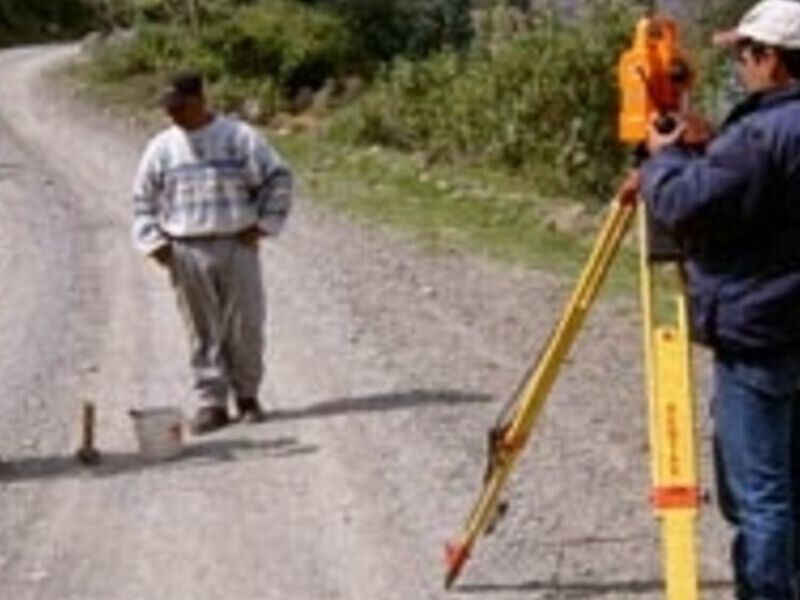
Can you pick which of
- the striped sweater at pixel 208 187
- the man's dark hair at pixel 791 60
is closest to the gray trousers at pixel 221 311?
the striped sweater at pixel 208 187

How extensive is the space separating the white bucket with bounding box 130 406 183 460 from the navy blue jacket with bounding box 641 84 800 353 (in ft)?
14.3

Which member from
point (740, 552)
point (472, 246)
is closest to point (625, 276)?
point (472, 246)

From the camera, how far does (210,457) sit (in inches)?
380

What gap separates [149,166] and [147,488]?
1.82 meters

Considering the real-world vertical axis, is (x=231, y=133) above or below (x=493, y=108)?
above

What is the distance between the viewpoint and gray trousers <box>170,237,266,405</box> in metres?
10.3

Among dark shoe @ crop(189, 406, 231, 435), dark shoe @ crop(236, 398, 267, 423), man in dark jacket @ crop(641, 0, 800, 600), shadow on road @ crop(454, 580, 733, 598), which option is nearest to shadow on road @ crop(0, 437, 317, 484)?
dark shoe @ crop(189, 406, 231, 435)

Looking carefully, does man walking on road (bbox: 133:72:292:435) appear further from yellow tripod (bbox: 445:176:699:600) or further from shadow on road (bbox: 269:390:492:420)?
yellow tripod (bbox: 445:176:699:600)

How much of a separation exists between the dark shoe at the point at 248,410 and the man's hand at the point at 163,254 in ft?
2.52

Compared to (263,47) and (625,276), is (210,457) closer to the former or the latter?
(625,276)

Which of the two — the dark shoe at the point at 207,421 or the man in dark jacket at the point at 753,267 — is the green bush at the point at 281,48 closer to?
the dark shoe at the point at 207,421

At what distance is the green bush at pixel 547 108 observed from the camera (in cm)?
2156

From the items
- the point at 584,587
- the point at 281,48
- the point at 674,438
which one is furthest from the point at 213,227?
the point at 281,48

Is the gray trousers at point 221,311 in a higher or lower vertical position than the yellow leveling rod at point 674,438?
lower
